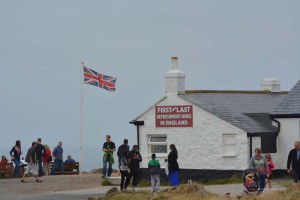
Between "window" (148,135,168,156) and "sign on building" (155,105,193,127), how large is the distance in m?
0.57

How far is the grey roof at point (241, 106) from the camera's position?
46131 millimetres

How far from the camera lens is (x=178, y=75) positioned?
157ft

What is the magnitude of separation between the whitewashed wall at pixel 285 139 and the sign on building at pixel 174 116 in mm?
3652

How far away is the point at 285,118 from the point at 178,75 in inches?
192

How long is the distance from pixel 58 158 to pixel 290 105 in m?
12.2

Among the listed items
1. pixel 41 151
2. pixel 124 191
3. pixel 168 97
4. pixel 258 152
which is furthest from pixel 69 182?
pixel 258 152

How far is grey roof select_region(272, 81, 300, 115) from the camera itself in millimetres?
45938

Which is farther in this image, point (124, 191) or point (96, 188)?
point (96, 188)

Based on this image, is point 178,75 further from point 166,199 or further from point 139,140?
point 166,199

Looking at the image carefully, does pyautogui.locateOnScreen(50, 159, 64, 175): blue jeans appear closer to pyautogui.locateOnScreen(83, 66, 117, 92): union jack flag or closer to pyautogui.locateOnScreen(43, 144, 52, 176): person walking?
pyautogui.locateOnScreen(43, 144, 52, 176): person walking

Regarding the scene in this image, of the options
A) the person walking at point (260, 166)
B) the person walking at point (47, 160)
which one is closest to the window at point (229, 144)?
the person walking at point (260, 166)

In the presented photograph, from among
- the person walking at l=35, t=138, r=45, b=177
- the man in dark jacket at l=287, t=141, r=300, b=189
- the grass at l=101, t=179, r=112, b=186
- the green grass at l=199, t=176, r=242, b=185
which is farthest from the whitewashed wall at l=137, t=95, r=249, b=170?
the man in dark jacket at l=287, t=141, r=300, b=189

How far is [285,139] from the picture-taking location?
152ft

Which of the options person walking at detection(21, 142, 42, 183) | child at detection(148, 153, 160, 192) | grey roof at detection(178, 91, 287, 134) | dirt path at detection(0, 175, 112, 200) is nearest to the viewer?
child at detection(148, 153, 160, 192)
